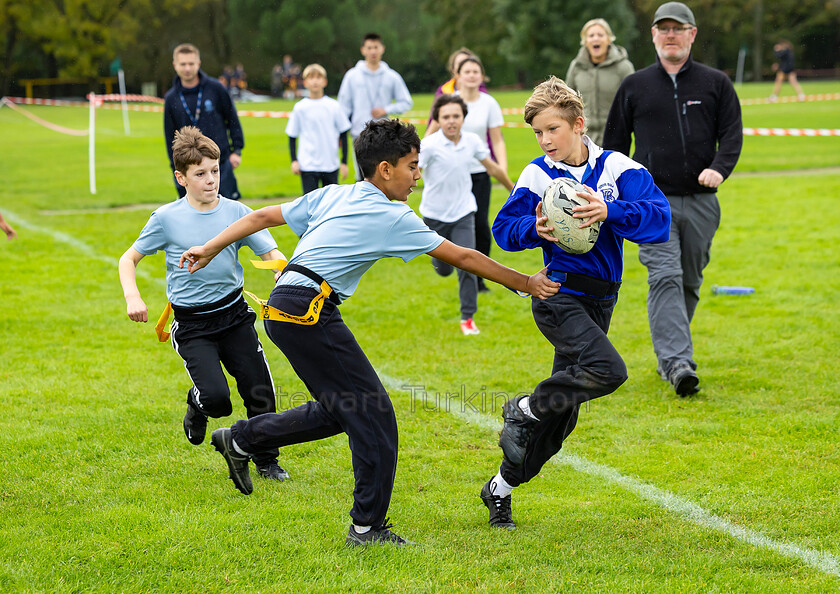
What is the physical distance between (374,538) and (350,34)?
245ft

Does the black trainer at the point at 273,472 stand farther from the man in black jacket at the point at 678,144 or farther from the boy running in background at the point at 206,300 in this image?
the man in black jacket at the point at 678,144

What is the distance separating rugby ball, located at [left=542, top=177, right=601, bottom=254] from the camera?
4.02 m

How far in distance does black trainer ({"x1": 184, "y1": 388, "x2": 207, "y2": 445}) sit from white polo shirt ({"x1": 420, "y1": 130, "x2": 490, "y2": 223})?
373cm

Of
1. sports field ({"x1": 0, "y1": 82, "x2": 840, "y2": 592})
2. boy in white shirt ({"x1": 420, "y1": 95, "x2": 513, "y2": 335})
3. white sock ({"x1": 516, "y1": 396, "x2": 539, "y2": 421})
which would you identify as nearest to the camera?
sports field ({"x1": 0, "y1": 82, "x2": 840, "y2": 592})

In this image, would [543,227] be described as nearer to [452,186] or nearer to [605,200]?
[605,200]

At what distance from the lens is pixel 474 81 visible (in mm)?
9141

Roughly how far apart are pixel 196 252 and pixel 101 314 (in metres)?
5.04

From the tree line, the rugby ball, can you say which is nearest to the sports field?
the rugby ball

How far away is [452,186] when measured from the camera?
8.31 m

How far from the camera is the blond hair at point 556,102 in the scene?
4160mm

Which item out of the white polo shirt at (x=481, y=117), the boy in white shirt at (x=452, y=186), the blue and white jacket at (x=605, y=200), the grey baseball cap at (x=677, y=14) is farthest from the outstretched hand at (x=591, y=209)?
the white polo shirt at (x=481, y=117)

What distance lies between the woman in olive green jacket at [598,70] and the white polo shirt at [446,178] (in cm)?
188

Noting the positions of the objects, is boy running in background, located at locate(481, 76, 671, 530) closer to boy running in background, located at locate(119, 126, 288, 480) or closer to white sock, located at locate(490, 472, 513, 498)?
white sock, located at locate(490, 472, 513, 498)

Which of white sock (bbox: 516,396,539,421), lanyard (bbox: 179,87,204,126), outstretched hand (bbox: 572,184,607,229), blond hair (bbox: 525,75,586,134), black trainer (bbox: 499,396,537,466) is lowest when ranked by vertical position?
black trainer (bbox: 499,396,537,466)
